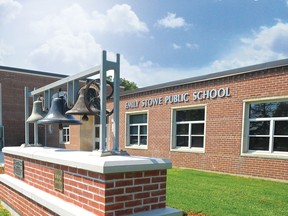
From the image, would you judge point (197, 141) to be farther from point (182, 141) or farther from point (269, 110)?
point (269, 110)

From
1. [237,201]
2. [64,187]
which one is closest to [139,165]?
[64,187]

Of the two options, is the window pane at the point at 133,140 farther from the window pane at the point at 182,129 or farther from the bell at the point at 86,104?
the bell at the point at 86,104

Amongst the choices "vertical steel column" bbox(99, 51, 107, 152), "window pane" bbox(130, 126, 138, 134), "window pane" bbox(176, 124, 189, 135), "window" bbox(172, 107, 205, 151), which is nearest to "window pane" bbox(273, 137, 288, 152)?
"window" bbox(172, 107, 205, 151)

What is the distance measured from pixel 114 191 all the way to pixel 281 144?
761 centimetres

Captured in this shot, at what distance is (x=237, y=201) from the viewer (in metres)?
5.53

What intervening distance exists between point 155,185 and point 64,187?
127 centimetres

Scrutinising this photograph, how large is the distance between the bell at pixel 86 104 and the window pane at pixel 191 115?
25.3 ft

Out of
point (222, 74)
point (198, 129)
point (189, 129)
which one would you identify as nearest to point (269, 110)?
point (222, 74)

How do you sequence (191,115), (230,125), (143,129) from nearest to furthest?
(230,125) < (191,115) < (143,129)

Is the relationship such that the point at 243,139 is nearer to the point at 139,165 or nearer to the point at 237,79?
the point at 237,79

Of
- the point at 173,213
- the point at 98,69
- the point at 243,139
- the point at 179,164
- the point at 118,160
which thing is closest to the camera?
the point at 118,160

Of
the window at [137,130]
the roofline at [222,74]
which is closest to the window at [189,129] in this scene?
the roofline at [222,74]

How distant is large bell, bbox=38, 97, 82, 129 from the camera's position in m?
3.89

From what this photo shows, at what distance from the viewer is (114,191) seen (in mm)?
2662
